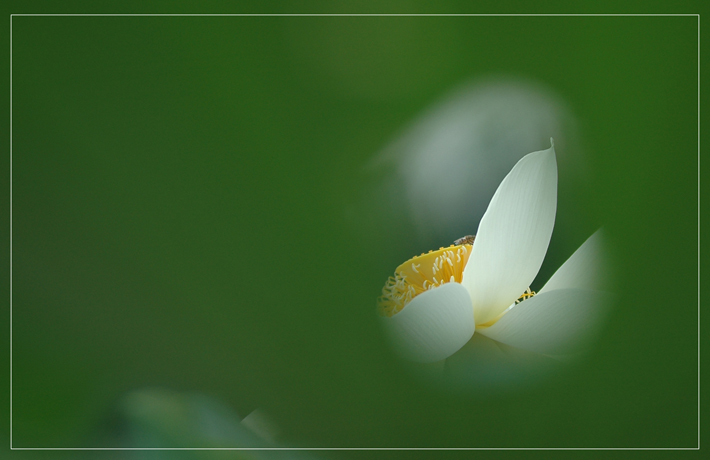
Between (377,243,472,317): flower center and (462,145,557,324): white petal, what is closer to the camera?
(462,145,557,324): white petal

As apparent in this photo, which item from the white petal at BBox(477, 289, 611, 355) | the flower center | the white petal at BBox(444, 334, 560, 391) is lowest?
the white petal at BBox(444, 334, 560, 391)

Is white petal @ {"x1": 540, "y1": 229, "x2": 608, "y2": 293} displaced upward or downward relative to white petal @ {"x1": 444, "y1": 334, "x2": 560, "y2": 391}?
upward

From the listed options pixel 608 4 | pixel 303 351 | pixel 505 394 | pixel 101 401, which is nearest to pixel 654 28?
pixel 608 4

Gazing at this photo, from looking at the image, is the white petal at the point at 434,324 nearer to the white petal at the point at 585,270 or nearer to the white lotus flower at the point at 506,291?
the white lotus flower at the point at 506,291

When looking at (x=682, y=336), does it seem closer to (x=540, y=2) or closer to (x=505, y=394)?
(x=505, y=394)

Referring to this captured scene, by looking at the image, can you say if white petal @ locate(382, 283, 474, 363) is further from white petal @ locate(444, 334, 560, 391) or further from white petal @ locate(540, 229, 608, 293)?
white petal @ locate(540, 229, 608, 293)

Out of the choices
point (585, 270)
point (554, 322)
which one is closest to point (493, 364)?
point (554, 322)

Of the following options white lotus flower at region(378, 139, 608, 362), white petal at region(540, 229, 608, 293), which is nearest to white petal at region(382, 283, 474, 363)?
white lotus flower at region(378, 139, 608, 362)
